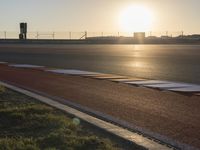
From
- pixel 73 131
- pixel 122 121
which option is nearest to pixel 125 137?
pixel 73 131

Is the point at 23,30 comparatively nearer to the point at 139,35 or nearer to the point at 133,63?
the point at 139,35

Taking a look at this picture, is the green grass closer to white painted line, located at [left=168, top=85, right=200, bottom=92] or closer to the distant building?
white painted line, located at [left=168, top=85, right=200, bottom=92]

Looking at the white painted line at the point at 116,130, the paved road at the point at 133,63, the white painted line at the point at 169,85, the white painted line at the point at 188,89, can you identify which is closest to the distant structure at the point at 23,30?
the paved road at the point at 133,63

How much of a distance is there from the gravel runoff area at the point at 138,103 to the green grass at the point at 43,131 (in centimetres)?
109

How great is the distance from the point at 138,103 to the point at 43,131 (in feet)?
12.8

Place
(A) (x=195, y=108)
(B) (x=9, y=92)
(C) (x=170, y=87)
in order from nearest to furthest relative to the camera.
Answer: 1. (A) (x=195, y=108)
2. (B) (x=9, y=92)
3. (C) (x=170, y=87)

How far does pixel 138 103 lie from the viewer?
11.7m

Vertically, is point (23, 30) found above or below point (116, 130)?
above

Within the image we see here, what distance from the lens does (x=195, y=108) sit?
35.5ft

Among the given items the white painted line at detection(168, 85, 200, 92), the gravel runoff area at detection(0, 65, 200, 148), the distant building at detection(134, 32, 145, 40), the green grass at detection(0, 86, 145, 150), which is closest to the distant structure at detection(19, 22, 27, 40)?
the distant building at detection(134, 32, 145, 40)

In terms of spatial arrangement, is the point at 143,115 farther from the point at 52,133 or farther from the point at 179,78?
the point at 179,78

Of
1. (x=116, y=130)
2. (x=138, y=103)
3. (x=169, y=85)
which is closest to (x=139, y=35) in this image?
(x=169, y=85)

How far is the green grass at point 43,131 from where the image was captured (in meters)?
7.09

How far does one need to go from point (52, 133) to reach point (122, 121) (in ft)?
6.37
